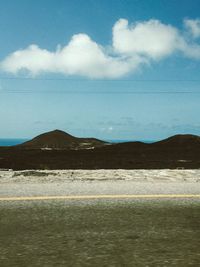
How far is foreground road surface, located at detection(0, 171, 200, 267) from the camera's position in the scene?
3.67 meters

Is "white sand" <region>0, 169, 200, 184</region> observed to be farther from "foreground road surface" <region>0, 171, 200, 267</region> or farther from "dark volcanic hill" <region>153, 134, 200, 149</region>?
"dark volcanic hill" <region>153, 134, 200, 149</region>

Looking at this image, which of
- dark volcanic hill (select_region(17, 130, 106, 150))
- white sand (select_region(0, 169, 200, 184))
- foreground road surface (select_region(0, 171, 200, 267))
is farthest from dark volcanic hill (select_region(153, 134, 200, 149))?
foreground road surface (select_region(0, 171, 200, 267))

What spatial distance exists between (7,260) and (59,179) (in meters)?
5.70

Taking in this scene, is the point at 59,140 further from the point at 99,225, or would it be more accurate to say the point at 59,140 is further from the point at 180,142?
the point at 99,225

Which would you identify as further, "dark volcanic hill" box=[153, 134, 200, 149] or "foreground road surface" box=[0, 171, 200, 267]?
"dark volcanic hill" box=[153, 134, 200, 149]

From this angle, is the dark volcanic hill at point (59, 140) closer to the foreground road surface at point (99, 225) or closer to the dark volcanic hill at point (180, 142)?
the dark volcanic hill at point (180, 142)

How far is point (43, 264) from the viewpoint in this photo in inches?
136

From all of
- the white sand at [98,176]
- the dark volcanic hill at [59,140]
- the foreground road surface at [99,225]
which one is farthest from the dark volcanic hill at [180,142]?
the foreground road surface at [99,225]

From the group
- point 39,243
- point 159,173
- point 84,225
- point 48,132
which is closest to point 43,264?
point 39,243

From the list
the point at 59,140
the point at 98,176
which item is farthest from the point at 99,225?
the point at 59,140

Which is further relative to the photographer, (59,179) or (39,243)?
(59,179)

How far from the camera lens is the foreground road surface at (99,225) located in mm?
3668

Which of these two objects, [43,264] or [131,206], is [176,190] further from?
[43,264]

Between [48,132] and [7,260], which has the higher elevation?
[48,132]
